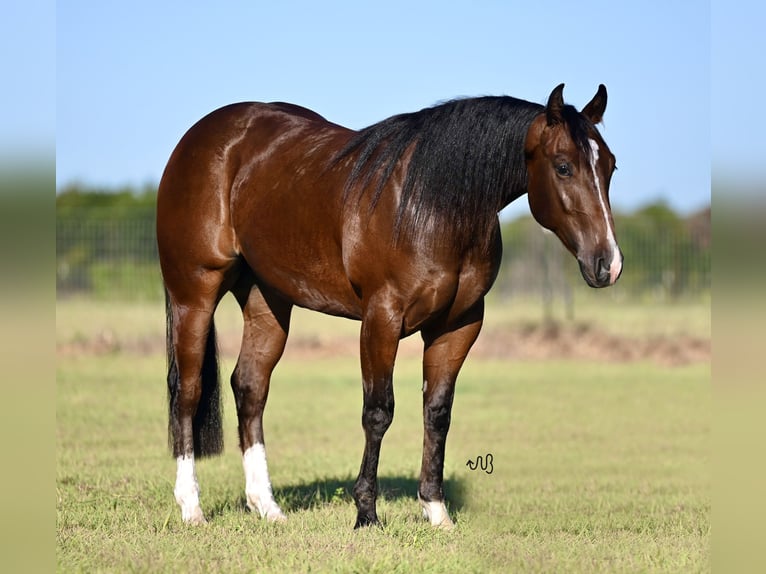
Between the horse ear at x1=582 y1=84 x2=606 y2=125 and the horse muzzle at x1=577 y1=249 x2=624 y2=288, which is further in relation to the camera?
the horse ear at x1=582 y1=84 x2=606 y2=125

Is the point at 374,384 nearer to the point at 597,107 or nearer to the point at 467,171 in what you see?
the point at 467,171

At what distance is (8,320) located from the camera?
2.55 meters

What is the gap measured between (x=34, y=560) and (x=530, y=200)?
3454 mm

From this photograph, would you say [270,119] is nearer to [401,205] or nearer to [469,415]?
[401,205]

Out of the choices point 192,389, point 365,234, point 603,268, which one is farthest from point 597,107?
point 192,389

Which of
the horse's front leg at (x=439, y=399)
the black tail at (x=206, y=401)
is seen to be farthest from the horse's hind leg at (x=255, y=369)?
the horse's front leg at (x=439, y=399)

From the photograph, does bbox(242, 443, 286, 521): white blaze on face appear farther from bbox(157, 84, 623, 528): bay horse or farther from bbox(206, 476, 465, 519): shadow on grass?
bbox(206, 476, 465, 519): shadow on grass

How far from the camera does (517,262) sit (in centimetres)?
2467

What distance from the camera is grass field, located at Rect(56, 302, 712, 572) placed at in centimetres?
509

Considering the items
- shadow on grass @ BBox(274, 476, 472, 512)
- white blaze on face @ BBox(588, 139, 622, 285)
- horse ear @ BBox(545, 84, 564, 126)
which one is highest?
horse ear @ BBox(545, 84, 564, 126)

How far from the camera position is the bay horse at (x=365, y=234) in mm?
5352

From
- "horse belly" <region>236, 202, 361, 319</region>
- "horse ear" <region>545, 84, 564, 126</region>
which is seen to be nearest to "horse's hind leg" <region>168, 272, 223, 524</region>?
"horse belly" <region>236, 202, 361, 319</region>

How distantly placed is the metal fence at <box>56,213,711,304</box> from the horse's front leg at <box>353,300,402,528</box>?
18.4 metres

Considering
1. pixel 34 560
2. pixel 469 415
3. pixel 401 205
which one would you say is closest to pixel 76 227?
pixel 469 415
